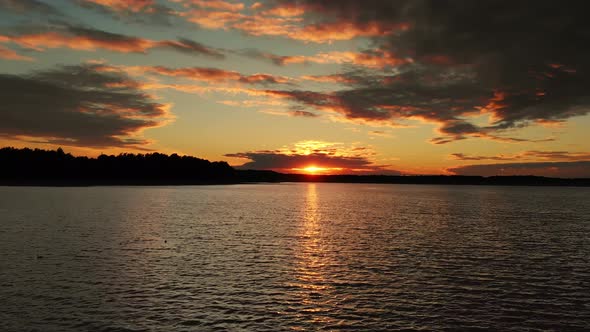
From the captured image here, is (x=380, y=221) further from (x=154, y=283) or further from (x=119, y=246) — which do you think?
(x=154, y=283)

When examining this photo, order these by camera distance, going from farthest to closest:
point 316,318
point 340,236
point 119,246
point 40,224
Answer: point 40,224, point 340,236, point 119,246, point 316,318

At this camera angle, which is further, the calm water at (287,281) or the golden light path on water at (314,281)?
the golden light path on water at (314,281)

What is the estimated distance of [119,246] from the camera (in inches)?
2245

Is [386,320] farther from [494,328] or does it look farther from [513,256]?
[513,256]

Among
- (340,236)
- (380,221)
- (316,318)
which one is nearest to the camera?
(316,318)

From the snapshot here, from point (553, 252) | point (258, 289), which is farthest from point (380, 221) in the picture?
point (258, 289)

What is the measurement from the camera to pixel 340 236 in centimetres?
7194

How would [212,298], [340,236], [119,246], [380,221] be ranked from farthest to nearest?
[380,221] < [340,236] < [119,246] < [212,298]

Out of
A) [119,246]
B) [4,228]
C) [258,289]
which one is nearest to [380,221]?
[119,246]

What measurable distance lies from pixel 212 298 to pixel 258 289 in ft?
14.5

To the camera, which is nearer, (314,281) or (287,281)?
(287,281)

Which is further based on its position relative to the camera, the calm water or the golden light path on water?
the golden light path on water

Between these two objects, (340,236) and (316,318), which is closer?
(316,318)

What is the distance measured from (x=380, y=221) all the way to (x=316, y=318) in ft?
229
